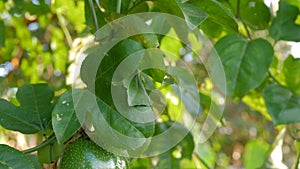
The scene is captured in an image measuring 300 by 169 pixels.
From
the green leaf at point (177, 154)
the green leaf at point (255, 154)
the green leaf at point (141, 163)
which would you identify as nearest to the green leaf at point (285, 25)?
the green leaf at point (177, 154)

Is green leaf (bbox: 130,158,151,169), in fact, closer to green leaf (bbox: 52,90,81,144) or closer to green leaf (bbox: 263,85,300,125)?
green leaf (bbox: 263,85,300,125)

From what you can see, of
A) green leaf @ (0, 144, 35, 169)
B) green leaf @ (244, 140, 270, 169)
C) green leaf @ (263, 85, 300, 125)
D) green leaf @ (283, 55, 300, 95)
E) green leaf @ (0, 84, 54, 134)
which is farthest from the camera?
green leaf @ (244, 140, 270, 169)

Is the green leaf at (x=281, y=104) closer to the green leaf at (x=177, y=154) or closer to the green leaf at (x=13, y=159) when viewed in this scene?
the green leaf at (x=177, y=154)

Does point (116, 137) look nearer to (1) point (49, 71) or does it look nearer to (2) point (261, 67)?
(2) point (261, 67)

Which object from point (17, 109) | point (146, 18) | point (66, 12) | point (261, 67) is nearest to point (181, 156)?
point (261, 67)

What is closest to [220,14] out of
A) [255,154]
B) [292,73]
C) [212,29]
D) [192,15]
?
[192,15]

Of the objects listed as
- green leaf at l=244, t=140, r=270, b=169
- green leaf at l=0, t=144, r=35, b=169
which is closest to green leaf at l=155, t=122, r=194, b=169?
green leaf at l=0, t=144, r=35, b=169

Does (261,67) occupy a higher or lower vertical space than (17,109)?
lower
